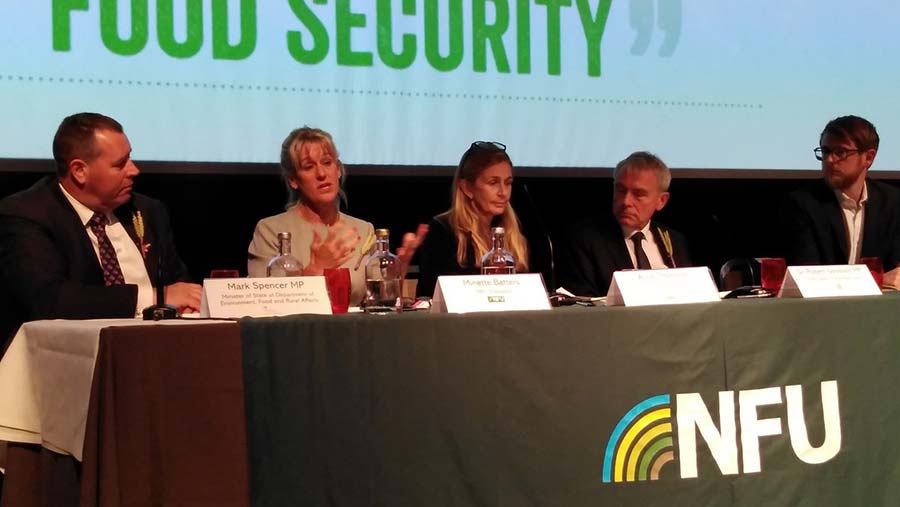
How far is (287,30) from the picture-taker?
376 centimetres

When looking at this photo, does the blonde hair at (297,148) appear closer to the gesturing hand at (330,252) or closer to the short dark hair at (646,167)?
the gesturing hand at (330,252)

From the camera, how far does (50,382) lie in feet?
6.49

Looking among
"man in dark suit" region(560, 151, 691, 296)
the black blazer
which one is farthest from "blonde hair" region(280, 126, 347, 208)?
"man in dark suit" region(560, 151, 691, 296)

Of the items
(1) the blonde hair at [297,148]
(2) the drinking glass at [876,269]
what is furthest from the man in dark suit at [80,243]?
(2) the drinking glass at [876,269]

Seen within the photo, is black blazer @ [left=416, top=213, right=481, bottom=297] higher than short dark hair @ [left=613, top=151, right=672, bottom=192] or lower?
lower

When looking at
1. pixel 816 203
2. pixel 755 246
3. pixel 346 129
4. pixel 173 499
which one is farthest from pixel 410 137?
pixel 173 499

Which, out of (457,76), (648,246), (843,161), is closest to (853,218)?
(843,161)

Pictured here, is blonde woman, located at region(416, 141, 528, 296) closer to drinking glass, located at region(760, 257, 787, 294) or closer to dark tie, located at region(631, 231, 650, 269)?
dark tie, located at region(631, 231, 650, 269)

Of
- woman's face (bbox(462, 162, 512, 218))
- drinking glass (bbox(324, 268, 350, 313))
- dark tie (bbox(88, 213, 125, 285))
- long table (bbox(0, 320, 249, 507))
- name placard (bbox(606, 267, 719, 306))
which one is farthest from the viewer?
woman's face (bbox(462, 162, 512, 218))

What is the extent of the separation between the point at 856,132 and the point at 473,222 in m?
1.40

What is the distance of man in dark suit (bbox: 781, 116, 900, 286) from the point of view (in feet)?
11.8

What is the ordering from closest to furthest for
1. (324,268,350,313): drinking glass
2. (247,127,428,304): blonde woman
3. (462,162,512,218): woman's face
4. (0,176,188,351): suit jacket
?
(324,268,350,313): drinking glass
(0,176,188,351): suit jacket
(247,127,428,304): blonde woman
(462,162,512,218): woman's face

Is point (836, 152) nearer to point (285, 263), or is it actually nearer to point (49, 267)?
point (285, 263)

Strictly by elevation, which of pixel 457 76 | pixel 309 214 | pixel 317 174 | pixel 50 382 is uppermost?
pixel 457 76
